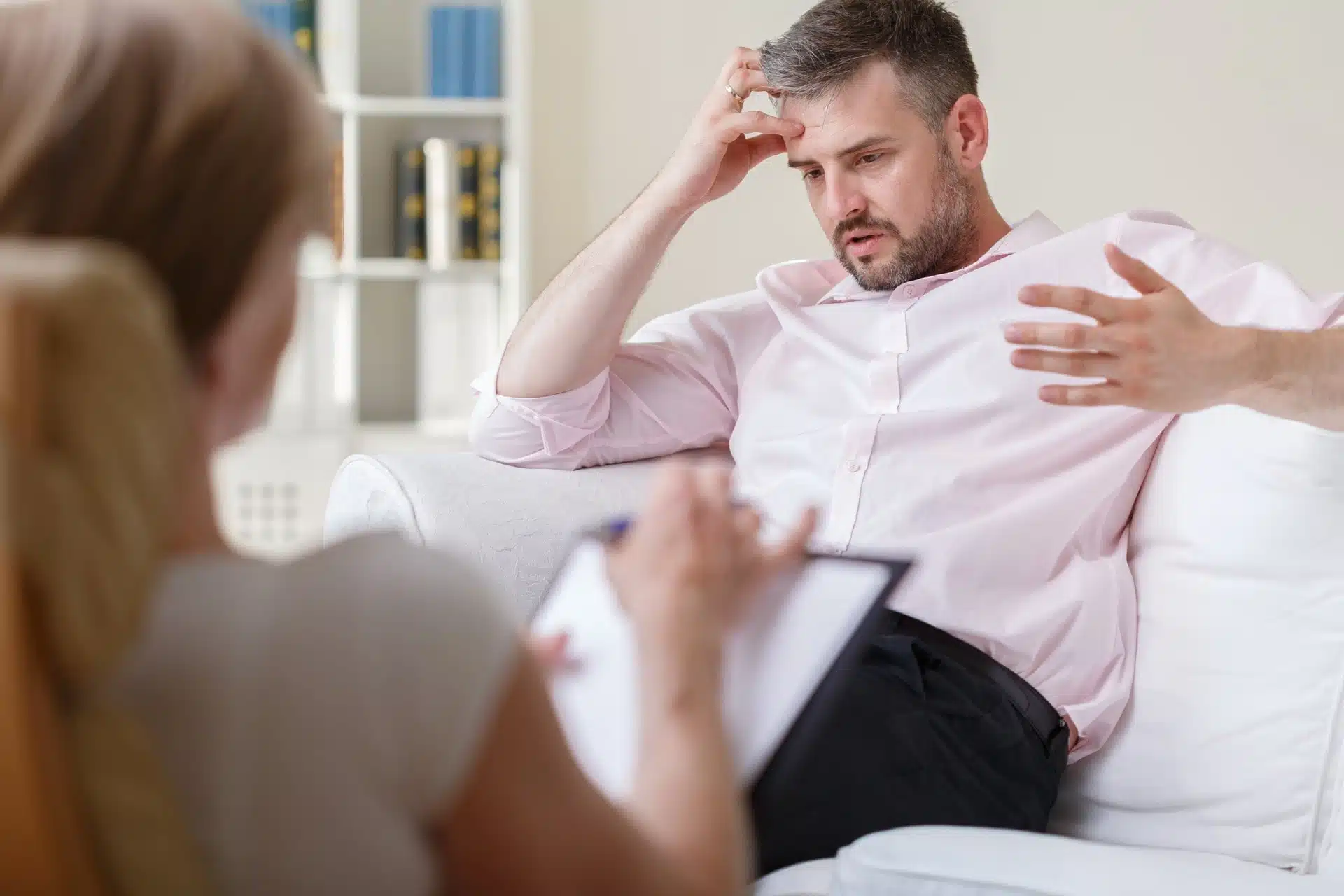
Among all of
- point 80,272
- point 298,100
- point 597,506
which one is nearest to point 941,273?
point 597,506

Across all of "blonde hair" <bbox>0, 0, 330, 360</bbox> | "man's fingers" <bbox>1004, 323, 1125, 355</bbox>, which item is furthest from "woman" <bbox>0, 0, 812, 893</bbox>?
"man's fingers" <bbox>1004, 323, 1125, 355</bbox>

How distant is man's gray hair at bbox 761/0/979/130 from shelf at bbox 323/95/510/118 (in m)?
1.41

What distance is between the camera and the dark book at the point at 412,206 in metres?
3.13

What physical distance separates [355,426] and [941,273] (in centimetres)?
178

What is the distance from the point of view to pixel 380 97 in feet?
11.0

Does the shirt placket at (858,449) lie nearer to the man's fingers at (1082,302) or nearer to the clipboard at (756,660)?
the man's fingers at (1082,302)

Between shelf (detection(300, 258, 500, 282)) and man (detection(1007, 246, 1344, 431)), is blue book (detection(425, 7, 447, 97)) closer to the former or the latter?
shelf (detection(300, 258, 500, 282))

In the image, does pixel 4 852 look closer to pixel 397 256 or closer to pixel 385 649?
pixel 385 649

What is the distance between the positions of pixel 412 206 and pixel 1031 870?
2454 mm

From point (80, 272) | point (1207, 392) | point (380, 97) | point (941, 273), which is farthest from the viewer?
point (380, 97)

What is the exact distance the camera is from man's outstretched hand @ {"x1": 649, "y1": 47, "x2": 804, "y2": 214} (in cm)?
179

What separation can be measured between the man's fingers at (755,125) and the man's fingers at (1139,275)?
652 millimetres

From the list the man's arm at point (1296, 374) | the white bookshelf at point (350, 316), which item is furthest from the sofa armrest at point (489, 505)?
the white bookshelf at point (350, 316)

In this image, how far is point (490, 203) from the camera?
10.3ft
